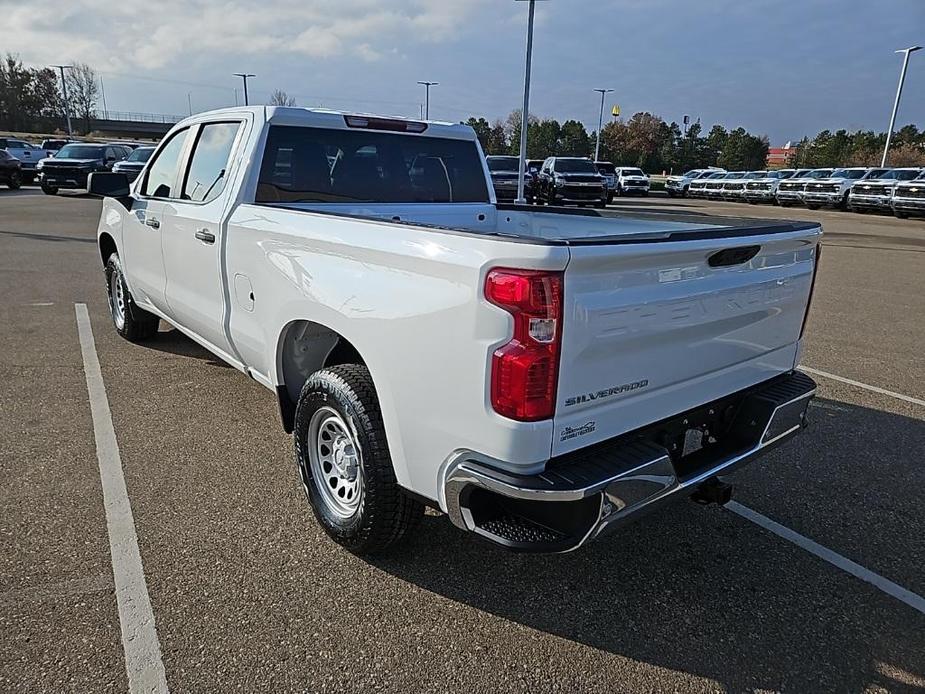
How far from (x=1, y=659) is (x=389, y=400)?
64.9 inches

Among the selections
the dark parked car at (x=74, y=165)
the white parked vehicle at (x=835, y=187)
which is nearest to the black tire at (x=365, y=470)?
the dark parked car at (x=74, y=165)

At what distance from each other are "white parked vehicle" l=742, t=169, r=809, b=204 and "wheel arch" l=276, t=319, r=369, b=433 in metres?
33.4

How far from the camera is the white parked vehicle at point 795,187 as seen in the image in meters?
30.0

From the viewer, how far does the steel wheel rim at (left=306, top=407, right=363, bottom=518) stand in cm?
308

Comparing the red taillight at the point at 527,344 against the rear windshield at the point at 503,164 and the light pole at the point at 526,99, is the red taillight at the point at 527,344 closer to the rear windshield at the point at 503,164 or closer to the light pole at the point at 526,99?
the light pole at the point at 526,99

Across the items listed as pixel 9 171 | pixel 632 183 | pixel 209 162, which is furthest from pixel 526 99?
pixel 209 162

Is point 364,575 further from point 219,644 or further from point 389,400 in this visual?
point 389,400

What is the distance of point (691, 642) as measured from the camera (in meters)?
2.65

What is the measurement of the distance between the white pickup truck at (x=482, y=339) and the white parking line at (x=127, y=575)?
0.82 metres

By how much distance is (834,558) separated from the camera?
10.6 feet

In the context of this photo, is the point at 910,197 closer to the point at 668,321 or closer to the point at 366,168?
the point at 366,168

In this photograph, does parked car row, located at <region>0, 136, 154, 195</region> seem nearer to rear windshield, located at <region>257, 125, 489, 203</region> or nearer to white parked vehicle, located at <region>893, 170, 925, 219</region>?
rear windshield, located at <region>257, 125, 489, 203</region>

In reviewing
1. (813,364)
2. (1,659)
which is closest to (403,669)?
(1,659)

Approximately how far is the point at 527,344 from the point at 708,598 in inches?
60.4
